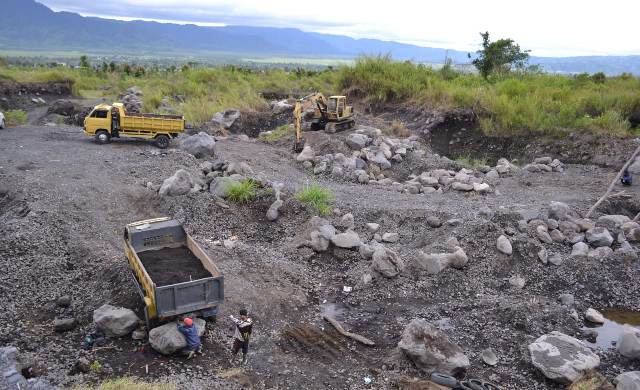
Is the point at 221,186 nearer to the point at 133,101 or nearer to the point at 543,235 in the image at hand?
the point at 543,235

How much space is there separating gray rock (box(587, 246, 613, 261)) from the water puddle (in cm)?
108

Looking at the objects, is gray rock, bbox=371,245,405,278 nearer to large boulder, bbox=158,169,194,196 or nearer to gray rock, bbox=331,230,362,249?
gray rock, bbox=331,230,362,249

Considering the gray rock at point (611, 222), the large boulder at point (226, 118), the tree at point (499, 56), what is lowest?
the gray rock at point (611, 222)

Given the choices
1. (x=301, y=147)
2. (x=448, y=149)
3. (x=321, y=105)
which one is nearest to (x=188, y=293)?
(x=301, y=147)

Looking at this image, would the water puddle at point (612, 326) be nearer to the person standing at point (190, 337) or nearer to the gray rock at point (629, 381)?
the gray rock at point (629, 381)

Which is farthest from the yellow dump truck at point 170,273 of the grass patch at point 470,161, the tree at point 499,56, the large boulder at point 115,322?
the tree at point 499,56

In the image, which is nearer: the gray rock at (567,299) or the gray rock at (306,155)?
the gray rock at (567,299)

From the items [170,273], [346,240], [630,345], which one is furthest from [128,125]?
[630,345]

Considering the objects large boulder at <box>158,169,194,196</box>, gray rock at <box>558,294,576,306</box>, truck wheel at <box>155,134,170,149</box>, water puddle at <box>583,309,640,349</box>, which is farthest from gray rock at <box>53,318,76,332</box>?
truck wheel at <box>155,134,170,149</box>

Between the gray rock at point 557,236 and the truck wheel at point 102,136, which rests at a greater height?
the truck wheel at point 102,136

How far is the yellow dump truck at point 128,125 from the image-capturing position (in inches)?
608

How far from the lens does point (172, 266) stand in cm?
716

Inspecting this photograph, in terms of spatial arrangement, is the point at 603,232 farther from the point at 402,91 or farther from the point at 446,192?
the point at 402,91

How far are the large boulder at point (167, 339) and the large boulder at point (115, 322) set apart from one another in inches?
16.3
